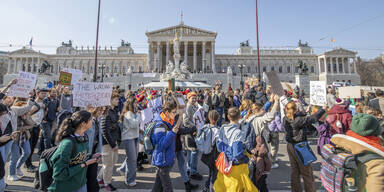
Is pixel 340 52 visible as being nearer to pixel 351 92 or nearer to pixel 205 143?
pixel 351 92

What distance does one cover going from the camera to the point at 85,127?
2.25 m

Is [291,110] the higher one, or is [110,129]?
[291,110]

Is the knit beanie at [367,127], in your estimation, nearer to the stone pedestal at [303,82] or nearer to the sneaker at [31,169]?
the sneaker at [31,169]

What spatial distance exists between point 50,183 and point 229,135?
7.14 feet

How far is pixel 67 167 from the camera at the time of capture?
2002mm

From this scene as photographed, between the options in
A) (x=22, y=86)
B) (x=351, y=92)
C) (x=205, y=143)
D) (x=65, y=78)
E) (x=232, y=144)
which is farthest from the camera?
(x=65, y=78)

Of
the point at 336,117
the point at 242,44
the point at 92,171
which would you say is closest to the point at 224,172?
the point at 92,171

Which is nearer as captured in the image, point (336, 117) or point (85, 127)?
point (85, 127)

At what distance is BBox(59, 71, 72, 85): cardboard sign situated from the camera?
5992 millimetres

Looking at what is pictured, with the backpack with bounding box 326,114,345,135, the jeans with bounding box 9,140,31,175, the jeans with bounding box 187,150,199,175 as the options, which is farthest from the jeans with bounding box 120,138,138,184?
the backpack with bounding box 326,114,345,135

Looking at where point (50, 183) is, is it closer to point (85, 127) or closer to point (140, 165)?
point (85, 127)

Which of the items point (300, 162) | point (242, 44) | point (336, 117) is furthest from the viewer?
point (242, 44)

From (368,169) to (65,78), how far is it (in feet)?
24.1

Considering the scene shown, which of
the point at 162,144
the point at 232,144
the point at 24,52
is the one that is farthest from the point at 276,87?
the point at 24,52
